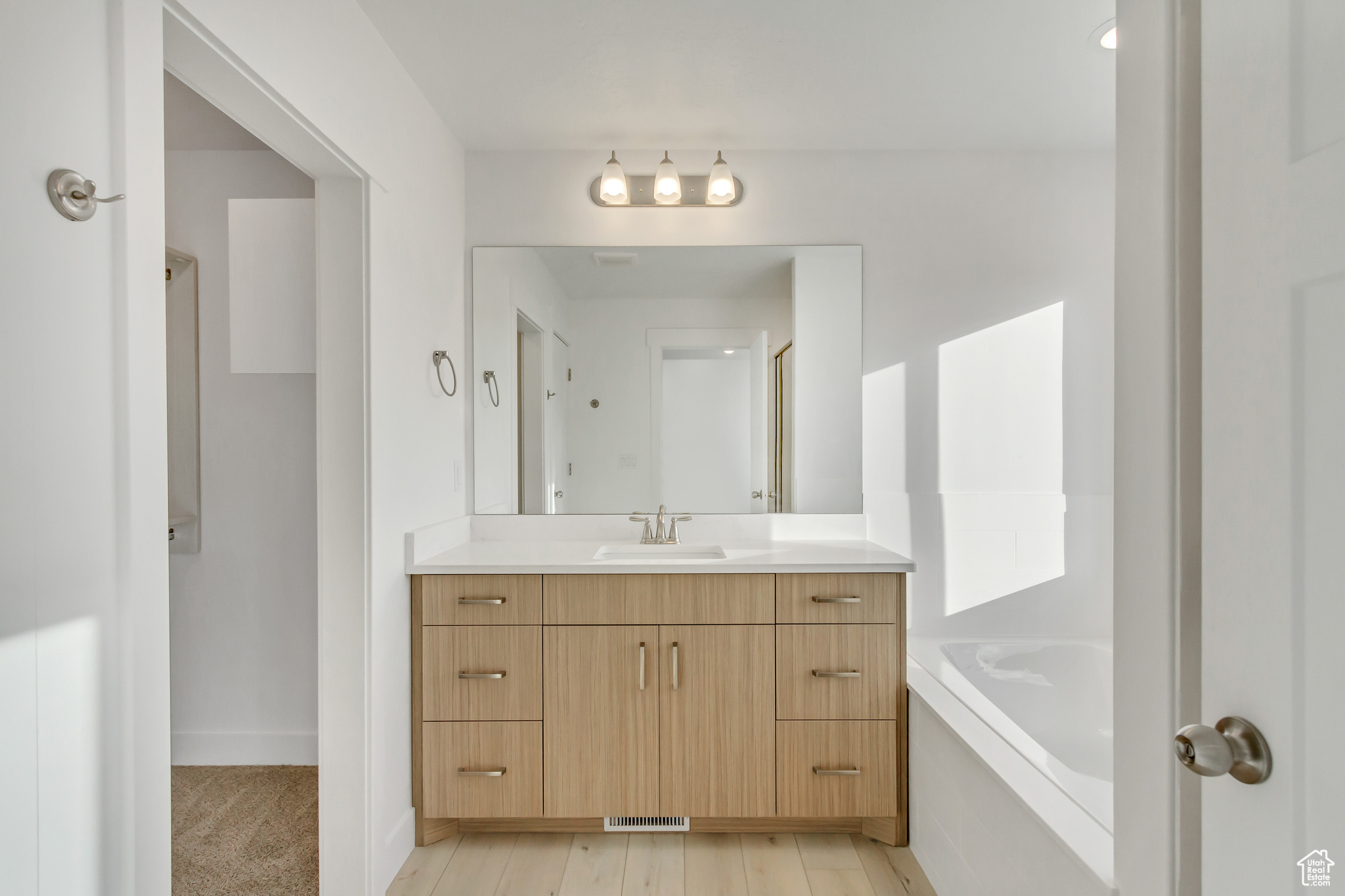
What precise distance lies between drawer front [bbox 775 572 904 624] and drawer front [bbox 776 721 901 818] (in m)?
0.32

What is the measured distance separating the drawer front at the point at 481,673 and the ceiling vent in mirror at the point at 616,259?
1.38m

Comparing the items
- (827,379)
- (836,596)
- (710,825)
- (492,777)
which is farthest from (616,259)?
(710,825)

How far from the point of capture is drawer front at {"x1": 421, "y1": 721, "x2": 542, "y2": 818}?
2.04m

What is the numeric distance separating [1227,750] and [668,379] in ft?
6.88

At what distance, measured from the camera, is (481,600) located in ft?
6.69

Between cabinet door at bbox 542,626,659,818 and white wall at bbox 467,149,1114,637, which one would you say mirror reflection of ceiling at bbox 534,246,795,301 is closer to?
white wall at bbox 467,149,1114,637

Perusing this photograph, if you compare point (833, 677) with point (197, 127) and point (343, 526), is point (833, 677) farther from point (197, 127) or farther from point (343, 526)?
point (197, 127)

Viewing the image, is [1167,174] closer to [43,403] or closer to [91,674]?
[43,403]

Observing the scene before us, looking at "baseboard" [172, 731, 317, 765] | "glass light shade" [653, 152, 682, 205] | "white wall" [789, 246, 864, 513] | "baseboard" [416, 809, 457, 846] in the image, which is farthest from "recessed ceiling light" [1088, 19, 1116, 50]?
"baseboard" [172, 731, 317, 765]

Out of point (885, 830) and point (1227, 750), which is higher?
point (1227, 750)

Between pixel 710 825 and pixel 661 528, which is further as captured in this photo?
pixel 661 528

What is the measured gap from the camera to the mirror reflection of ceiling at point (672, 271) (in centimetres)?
256
